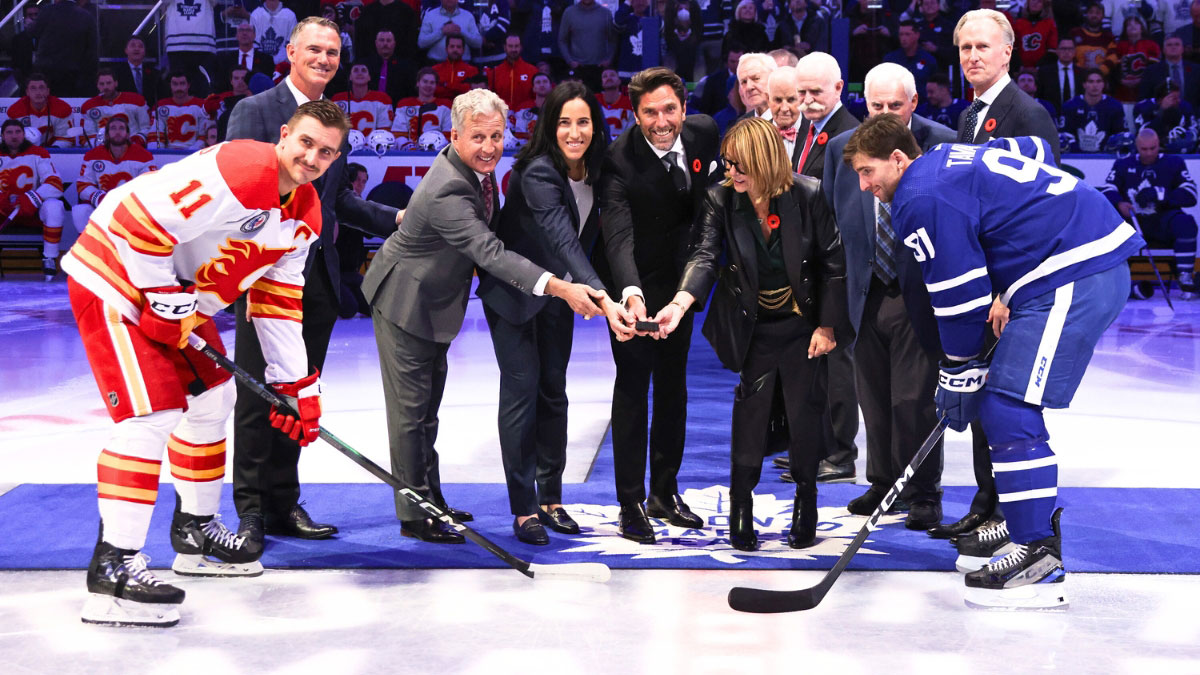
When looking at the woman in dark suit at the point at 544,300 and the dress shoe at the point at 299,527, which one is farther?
the dress shoe at the point at 299,527

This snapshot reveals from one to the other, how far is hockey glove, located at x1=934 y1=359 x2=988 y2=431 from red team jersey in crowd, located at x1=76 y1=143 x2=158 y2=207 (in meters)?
9.00

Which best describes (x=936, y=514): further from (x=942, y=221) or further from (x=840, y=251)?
(x=942, y=221)

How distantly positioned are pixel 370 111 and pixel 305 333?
7.69 m

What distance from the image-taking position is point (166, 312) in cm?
318

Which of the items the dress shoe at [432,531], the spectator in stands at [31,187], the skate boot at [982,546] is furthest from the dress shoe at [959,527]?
the spectator in stands at [31,187]

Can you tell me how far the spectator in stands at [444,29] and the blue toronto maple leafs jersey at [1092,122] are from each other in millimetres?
5613

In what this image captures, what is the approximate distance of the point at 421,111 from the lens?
1135cm

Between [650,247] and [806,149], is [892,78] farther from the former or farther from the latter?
[650,247]

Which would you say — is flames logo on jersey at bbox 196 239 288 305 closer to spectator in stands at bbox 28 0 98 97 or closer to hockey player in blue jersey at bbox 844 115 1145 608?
hockey player in blue jersey at bbox 844 115 1145 608

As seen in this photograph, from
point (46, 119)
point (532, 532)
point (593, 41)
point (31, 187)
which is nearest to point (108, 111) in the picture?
point (46, 119)

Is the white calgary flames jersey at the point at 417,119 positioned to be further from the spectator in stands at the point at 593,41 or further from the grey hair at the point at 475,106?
the grey hair at the point at 475,106

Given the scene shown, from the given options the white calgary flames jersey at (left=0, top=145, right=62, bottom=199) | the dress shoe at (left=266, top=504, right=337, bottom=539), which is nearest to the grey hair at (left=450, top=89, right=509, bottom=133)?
the dress shoe at (left=266, top=504, right=337, bottom=539)

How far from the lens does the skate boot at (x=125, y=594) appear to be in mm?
3139

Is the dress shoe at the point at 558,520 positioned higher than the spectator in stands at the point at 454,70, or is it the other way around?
the spectator in stands at the point at 454,70
